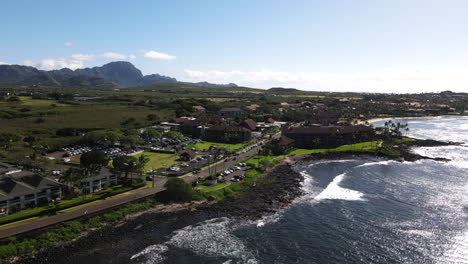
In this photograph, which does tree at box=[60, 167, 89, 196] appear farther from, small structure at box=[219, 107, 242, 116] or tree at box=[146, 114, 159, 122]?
small structure at box=[219, 107, 242, 116]

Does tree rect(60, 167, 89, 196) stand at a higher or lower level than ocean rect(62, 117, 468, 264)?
higher

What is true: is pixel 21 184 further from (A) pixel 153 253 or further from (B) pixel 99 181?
(A) pixel 153 253

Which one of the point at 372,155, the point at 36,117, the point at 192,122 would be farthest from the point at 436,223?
the point at 36,117

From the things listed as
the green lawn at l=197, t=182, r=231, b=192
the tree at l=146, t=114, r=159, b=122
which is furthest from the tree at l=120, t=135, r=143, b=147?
the tree at l=146, t=114, r=159, b=122

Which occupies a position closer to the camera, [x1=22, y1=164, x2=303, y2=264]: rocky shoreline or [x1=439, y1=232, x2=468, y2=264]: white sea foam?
[x1=439, y1=232, x2=468, y2=264]: white sea foam

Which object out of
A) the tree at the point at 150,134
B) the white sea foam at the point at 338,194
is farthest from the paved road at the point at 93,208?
the tree at the point at 150,134

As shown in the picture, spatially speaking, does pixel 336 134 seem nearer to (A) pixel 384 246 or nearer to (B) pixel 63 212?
(A) pixel 384 246
